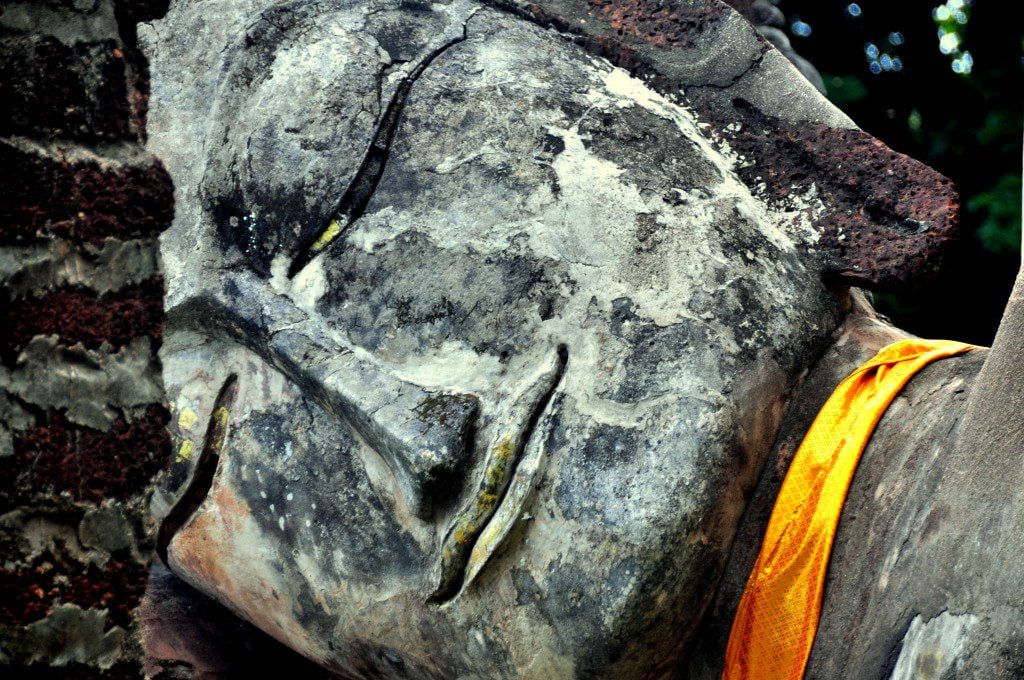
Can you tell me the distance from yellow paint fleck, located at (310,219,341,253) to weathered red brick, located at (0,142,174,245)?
1.77 feet

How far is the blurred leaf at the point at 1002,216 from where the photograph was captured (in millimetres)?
4227

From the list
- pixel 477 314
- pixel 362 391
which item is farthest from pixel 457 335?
pixel 362 391

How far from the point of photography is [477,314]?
1.55 meters

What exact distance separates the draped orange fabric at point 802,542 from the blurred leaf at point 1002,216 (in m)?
2.99

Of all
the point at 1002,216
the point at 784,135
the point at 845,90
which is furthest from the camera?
the point at 845,90

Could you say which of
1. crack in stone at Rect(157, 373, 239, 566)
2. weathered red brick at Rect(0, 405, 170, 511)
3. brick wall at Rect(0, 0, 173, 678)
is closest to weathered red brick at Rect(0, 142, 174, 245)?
brick wall at Rect(0, 0, 173, 678)

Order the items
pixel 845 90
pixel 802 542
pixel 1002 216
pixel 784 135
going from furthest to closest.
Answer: pixel 845 90
pixel 1002 216
pixel 784 135
pixel 802 542

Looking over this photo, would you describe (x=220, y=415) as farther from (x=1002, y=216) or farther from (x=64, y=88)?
(x=1002, y=216)

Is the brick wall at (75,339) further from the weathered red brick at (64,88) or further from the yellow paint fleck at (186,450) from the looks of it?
the yellow paint fleck at (186,450)

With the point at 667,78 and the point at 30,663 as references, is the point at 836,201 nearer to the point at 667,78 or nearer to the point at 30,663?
the point at 667,78

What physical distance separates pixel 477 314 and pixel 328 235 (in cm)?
27

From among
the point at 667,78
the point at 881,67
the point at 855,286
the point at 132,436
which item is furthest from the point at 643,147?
the point at 881,67

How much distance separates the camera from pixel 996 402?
4.18ft

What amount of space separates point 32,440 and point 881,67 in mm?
4867
